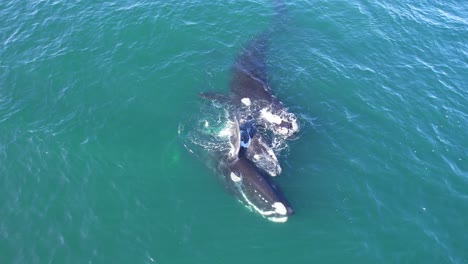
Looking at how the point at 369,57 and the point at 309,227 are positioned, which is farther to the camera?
the point at 369,57

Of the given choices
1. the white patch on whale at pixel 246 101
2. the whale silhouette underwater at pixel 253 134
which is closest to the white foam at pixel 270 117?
the whale silhouette underwater at pixel 253 134

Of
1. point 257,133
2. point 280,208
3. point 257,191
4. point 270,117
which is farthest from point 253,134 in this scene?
point 280,208

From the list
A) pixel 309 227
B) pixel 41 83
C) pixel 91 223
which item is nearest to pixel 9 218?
pixel 91 223

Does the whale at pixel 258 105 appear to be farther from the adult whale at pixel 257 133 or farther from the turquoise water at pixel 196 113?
the turquoise water at pixel 196 113

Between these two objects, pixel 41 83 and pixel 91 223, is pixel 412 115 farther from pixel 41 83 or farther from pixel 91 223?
pixel 41 83

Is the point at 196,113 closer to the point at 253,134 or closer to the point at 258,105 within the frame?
the point at 258,105

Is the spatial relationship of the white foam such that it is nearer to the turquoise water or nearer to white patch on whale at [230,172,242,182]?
the turquoise water

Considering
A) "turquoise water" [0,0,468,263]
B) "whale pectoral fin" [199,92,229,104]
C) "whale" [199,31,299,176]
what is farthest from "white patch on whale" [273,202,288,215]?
"whale pectoral fin" [199,92,229,104]
